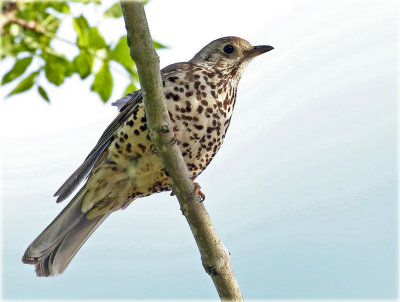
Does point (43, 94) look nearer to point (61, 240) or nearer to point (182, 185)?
point (61, 240)

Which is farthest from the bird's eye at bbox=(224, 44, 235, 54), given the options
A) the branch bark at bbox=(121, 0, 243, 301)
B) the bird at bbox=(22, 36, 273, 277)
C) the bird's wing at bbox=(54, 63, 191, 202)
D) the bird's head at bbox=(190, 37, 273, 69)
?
the branch bark at bbox=(121, 0, 243, 301)

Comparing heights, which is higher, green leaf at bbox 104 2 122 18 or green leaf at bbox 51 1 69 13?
green leaf at bbox 51 1 69 13

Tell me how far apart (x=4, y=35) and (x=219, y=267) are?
276 cm

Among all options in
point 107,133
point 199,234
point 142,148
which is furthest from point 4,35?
point 199,234

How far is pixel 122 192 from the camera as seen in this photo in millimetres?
Answer: 5086

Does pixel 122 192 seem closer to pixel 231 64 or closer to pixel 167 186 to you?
pixel 167 186

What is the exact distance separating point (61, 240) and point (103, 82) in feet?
4.64

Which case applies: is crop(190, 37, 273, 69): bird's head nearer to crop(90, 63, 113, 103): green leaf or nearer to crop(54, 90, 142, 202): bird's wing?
crop(54, 90, 142, 202): bird's wing

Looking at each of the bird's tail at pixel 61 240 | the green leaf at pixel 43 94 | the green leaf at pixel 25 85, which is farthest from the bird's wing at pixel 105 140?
the green leaf at pixel 25 85

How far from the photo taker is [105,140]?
5062mm

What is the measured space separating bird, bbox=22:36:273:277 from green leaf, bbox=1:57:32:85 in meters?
0.84

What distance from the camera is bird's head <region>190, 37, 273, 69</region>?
→ 5.52 meters

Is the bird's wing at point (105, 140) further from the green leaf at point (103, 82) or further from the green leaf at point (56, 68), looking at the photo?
the green leaf at point (56, 68)

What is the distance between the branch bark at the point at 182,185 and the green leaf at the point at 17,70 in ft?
6.16
